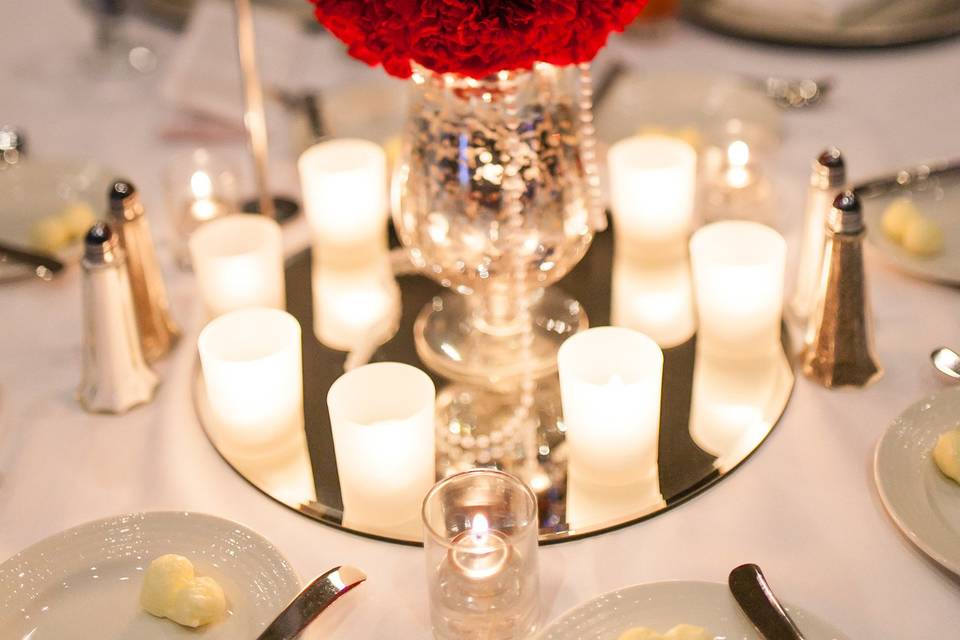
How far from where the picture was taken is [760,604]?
2.72 ft

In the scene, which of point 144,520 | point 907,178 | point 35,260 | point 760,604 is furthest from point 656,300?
point 35,260

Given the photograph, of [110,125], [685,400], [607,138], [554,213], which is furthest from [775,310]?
[110,125]

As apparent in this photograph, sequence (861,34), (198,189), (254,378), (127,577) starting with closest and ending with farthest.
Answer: (127,577) < (254,378) < (198,189) < (861,34)

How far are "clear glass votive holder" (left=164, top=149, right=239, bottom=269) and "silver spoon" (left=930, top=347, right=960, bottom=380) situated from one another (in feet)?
2.78

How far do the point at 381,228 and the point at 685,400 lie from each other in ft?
1.48

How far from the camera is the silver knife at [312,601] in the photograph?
83 cm

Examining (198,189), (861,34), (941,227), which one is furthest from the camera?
(861,34)

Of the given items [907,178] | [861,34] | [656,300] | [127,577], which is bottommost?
[127,577]

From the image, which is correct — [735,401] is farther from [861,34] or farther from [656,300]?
[861,34]

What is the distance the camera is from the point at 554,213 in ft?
3.60

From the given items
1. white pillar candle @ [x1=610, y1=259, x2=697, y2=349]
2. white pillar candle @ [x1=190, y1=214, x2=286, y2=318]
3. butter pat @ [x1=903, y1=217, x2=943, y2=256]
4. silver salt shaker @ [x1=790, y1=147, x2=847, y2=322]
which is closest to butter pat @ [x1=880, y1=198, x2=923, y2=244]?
butter pat @ [x1=903, y1=217, x2=943, y2=256]

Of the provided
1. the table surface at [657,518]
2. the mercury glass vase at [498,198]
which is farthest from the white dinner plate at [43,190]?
the mercury glass vase at [498,198]

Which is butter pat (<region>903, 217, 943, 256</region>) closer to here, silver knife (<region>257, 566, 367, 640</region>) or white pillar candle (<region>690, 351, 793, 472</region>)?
white pillar candle (<region>690, 351, 793, 472</region>)

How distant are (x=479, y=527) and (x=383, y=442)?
0.38 feet
